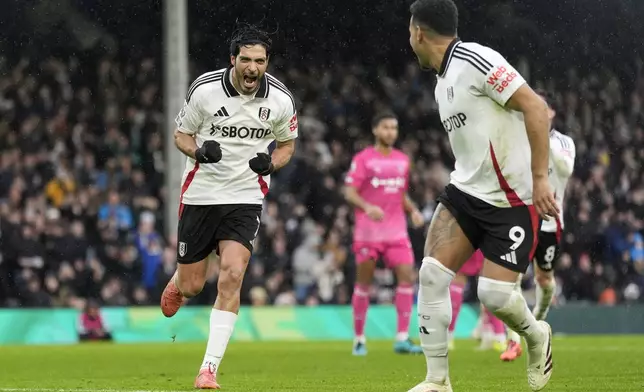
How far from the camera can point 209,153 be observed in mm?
8914

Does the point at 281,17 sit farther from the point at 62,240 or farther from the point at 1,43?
the point at 1,43

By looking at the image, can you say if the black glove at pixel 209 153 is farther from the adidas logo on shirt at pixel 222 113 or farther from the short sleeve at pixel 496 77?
the short sleeve at pixel 496 77

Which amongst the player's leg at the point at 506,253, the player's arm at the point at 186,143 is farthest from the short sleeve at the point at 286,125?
the player's leg at the point at 506,253

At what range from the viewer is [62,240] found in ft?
69.3

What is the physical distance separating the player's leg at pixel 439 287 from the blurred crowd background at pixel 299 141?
1196 cm

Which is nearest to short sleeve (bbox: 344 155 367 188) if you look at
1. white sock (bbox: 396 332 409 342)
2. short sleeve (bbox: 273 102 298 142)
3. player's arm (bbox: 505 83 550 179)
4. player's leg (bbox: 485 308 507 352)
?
white sock (bbox: 396 332 409 342)

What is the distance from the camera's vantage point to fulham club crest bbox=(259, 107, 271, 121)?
9.34m

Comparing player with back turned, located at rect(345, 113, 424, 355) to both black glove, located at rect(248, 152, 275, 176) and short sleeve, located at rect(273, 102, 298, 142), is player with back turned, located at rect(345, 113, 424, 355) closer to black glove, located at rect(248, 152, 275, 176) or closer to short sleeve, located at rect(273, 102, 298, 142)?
short sleeve, located at rect(273, 102, 298, 142)

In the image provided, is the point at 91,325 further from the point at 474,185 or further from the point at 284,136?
Answer: the point at 474,185

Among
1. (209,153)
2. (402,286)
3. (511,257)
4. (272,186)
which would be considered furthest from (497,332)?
(272,186)

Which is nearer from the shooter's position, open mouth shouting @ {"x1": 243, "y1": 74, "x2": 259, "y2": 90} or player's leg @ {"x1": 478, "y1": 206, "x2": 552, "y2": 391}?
player's leg @ {"x1": 478, "y1": 206, "x2": 552, "y2": 391}

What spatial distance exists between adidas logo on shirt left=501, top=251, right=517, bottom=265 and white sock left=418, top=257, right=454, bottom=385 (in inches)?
13.0

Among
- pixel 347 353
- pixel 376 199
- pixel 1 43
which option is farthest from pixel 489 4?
pixel 1 43

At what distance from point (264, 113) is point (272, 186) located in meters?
14.9
